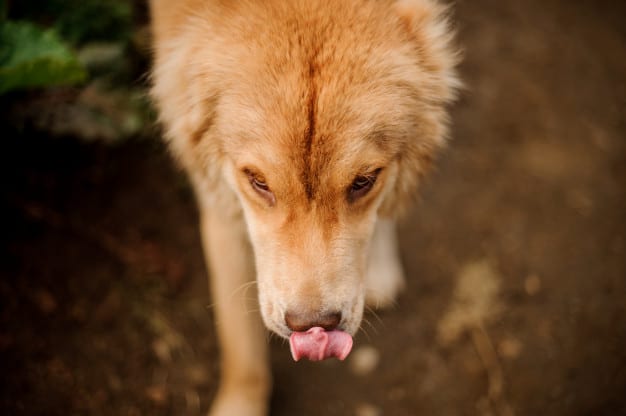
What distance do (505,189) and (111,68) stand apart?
2499 mm

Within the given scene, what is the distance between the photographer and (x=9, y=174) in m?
3.02

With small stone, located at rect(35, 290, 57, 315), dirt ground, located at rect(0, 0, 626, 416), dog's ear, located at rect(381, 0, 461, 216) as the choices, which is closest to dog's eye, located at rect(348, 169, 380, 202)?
dog's ear, located at rect(381, 0, 461, 216)

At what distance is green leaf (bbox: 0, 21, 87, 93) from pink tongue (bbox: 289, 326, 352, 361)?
4.91ft

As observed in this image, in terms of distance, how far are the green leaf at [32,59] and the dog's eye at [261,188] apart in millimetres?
982

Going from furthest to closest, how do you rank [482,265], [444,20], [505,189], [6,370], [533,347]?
[505,189] < [482,265] < [533,347] < [6,370] < [444,20]

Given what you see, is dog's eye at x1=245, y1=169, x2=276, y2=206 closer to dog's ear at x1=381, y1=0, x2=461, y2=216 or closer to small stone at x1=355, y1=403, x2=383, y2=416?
dog's ear at x1=381, y1=0, x2=461, y2=216

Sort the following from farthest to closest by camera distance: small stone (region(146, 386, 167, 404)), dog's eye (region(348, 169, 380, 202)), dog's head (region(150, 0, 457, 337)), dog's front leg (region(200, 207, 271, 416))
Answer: small stone (region(146, 386, 167, 404)) → dog's front leg (region(200, 207, 271, 416)) → dog's eye (region(348, 169, 380, 202)) → dog's head (region(150, 0, 457, 337))

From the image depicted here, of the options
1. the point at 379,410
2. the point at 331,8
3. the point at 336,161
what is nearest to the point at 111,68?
the point at 331,8

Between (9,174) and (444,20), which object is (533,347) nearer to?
(444,20)

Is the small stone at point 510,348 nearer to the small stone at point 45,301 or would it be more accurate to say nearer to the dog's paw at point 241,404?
the dog's paw at point 241,404

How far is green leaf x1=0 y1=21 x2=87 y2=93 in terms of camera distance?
90.0 inches

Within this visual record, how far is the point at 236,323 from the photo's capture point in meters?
→ 2.62

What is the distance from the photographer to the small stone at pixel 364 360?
2.96 meters

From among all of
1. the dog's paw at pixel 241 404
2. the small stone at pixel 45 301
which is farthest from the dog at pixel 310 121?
the small stone at pixel 45 301
